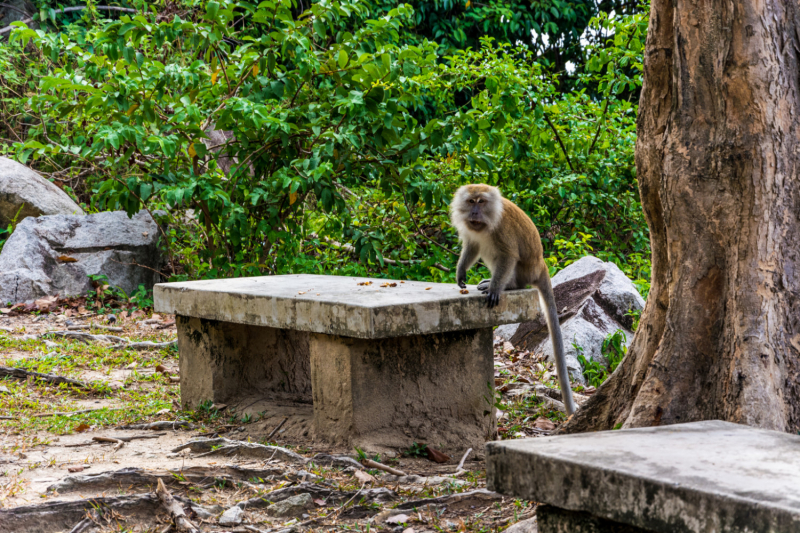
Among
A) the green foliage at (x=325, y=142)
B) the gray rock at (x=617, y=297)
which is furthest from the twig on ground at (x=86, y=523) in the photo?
the gray rock at (x=617, y=297)

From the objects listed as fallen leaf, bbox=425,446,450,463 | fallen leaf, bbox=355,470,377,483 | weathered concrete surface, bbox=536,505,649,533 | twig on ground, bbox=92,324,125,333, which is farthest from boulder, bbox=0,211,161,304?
weathered concrete surface, bbox=536,505,649,533

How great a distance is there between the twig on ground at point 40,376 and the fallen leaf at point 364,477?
273cm

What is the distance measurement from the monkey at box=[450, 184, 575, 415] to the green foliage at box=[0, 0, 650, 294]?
1980 mm

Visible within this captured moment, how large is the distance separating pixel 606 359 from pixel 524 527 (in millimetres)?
3426

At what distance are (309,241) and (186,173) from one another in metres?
1.97

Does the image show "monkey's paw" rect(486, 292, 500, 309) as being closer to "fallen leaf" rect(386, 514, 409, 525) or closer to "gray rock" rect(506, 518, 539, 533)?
"fallen leaf" rect(386, 514, 409, 525)

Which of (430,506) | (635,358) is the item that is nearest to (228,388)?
(430,506)

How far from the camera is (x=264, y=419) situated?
5000mm

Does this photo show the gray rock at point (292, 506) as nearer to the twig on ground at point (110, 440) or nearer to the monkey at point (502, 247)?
the twig on ground at point (110, 440)

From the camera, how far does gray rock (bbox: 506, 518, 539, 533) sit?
9.79ft

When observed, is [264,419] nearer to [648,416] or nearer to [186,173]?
[648,416]

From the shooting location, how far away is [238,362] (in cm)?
541

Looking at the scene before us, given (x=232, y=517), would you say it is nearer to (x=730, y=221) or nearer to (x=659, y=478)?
(x=659, y=478)

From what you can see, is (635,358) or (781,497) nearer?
(781,497)
